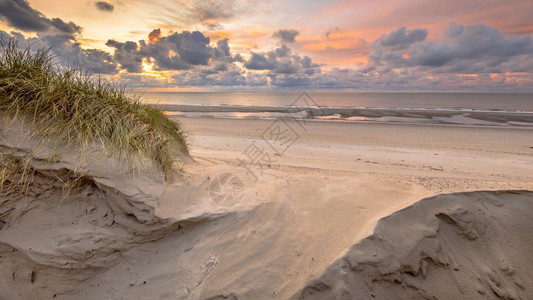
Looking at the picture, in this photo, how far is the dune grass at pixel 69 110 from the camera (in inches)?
110

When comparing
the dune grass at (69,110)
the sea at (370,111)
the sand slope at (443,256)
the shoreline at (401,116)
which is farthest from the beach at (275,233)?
the shoreline at (401,116)

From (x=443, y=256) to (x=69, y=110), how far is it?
190 inches

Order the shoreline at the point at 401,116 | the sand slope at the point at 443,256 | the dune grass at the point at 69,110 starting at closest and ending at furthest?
1. the sand slope at the point at 443,256
2. the dune grass at the point at 69,110
3. the shoreline at the point at 401,116

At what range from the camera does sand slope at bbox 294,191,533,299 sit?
2.38 meters

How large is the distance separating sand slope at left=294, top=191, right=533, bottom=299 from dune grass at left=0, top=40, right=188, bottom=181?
2491 mm

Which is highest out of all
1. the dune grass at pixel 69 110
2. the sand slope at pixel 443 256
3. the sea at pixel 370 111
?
the dune grass at pixel 69 110

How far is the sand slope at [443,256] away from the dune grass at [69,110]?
→ 2491 mm

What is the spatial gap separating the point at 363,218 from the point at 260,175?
1811mm

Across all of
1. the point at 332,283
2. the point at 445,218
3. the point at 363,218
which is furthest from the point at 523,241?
the point at 332,283

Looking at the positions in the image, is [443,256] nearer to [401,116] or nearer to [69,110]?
[69,110]

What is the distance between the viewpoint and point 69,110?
3.00 meters

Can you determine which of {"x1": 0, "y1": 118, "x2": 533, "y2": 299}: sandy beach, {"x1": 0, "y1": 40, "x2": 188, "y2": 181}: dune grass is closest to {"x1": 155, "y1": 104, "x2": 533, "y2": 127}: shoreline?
{"x1": 0, "y1": 40, "x2": 188, "y2": 181}: dune grass

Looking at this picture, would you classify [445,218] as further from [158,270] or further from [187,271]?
[158,270]

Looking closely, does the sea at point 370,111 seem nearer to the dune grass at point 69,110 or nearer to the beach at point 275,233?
the dune grass at point 69,110
